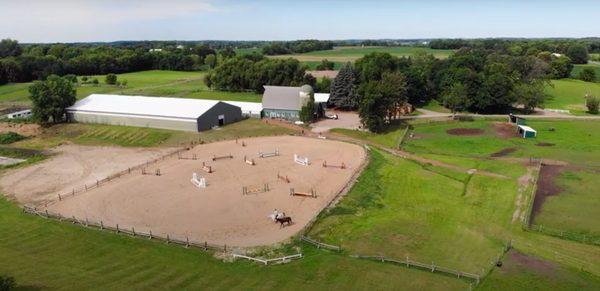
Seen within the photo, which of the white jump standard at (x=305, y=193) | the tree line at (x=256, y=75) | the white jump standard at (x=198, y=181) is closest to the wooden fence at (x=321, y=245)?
the white jump standard at (x=305, y=193)

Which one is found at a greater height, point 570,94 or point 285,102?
point 285,102

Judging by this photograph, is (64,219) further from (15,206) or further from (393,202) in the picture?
(393,202)

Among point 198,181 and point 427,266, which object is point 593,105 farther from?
point 198,181

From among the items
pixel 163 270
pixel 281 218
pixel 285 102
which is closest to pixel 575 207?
pixel 281 218

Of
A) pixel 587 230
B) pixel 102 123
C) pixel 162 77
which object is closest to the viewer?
pixel 587 230

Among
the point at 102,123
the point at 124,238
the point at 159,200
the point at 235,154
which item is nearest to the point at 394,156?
the point at 235,154

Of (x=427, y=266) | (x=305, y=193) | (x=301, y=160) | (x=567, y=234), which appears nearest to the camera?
(x=427, y=266)

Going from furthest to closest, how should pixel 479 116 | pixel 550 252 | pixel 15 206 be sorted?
pixel 479 116
pixel 15 206
pixel 550 252
